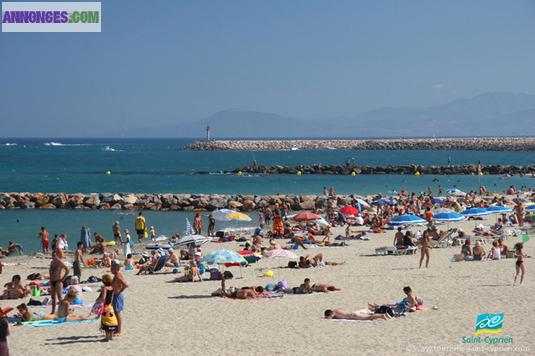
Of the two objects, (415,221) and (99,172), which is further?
(99,172)

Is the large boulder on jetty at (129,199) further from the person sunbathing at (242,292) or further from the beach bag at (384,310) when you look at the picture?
the beach bag at (384,310)

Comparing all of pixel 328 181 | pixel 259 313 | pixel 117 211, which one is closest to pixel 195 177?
pixel 328 181

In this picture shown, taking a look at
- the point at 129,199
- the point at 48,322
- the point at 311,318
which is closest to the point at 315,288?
the point at 311,318

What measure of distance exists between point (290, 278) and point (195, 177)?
157ft

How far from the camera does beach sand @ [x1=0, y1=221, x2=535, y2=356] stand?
35.6ft

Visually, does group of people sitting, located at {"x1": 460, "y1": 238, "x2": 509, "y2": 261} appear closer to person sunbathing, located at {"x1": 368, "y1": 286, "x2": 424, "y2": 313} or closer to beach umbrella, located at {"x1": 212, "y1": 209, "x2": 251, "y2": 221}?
person sunbathing, located at {"x1": 368, "y1": 286, "x2": 424, "y2": 313}

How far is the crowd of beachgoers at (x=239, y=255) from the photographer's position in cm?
1298

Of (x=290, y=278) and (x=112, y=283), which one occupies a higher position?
(x=112, y=283)

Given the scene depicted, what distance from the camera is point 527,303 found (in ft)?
43.8

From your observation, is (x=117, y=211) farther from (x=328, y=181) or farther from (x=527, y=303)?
(x=527, y=303)

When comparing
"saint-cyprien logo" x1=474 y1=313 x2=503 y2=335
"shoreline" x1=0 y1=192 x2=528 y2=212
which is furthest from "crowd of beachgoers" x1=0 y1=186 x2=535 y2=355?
"shoreline" x1=0 y1=192 x2=528 y2=212

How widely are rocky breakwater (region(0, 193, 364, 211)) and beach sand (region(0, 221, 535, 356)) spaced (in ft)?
63.4

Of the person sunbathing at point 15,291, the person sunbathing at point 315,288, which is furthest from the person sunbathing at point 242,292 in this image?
the person sunbathing at point 15,291

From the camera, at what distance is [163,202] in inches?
1553
